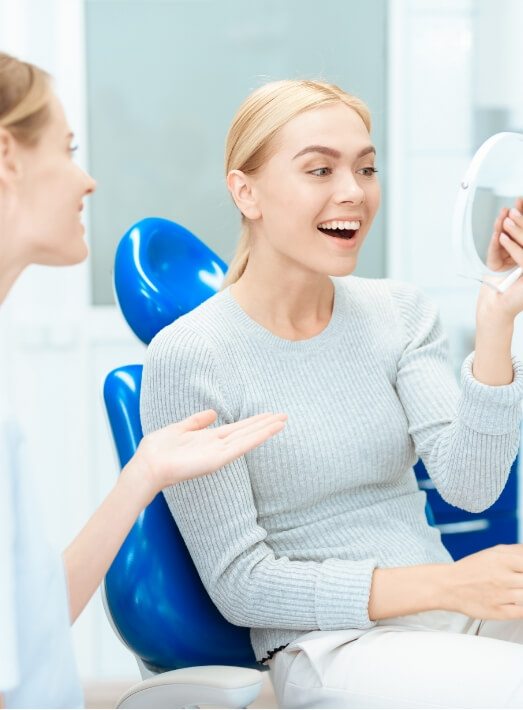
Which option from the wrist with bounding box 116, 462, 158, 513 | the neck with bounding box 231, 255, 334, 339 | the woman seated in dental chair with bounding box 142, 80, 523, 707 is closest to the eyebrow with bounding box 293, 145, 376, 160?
the woman seated in dental chair with bounding box 142, 80, 523, 707

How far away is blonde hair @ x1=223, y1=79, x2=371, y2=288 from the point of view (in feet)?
4.84

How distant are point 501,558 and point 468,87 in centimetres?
190

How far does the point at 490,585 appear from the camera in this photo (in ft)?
4.21

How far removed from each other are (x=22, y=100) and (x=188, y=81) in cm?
183

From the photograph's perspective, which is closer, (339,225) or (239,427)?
(239,427)

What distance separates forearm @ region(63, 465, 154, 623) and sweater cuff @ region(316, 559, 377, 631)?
0.31m

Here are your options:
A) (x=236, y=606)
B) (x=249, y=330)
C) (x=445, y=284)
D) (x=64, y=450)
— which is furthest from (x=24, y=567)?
(x=445, y=284)

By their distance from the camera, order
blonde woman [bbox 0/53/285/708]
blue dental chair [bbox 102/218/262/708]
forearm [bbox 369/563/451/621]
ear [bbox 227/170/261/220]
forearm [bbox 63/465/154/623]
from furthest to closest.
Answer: ear [bbox 227/170/261/220] < blue dental chair [bbox 102/218/262/708] < forearm [bbox 369/563/451/621] < forearm [bbox 63/465/154/623] < blonde woman [bbox 0/53/285/708]

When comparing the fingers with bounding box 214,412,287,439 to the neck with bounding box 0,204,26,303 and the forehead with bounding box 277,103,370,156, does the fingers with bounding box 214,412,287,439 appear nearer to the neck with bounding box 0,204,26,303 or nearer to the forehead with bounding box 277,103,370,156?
the neck with bounding box 0,204,26,303

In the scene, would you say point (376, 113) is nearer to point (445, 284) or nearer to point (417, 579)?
point (445, 284)

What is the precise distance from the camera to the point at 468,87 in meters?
2.91

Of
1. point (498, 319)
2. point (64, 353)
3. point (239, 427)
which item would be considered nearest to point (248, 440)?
point (239, 427)

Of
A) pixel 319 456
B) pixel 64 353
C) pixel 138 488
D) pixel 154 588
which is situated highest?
pixel 138 488

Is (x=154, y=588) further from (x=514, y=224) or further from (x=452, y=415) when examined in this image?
(x=514, y=224)
